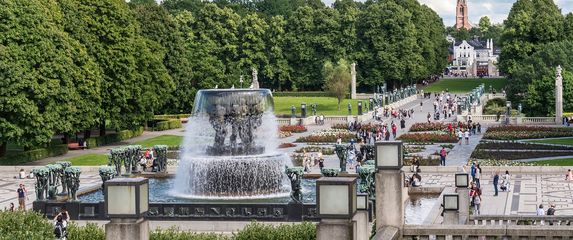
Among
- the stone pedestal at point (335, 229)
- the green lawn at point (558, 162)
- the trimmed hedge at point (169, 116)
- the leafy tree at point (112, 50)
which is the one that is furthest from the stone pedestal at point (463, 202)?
the trimmed hedge at point (169, 116)

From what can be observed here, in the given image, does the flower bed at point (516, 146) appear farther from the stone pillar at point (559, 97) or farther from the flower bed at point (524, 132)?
the stone pillar at point (559, 97)

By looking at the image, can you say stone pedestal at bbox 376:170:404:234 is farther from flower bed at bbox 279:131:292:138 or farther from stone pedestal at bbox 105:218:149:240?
flower bed at bbox 279:131:292:138

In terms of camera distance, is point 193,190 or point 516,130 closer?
point 193,190

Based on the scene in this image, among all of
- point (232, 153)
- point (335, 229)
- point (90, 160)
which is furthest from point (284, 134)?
point (335, 229)

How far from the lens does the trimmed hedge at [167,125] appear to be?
79312mm

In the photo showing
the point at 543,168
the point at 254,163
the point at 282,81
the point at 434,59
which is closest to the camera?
the point at 254,163

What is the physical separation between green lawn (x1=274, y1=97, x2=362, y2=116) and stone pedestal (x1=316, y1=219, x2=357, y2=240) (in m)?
82.0

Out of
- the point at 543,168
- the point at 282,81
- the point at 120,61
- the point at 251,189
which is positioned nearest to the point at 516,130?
the point at 543,168

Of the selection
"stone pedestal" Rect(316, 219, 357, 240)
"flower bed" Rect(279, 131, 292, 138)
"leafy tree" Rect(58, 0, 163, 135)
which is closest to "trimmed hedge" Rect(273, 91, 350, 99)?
"flower bed" Rect(279, 131, 292, 138)

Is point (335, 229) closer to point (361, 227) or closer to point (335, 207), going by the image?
point (335, 207)

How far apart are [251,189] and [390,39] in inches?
3526

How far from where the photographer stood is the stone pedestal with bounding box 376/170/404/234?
51.9ft

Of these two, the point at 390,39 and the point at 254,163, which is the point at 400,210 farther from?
the point at 390,39

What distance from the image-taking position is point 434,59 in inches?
5512
